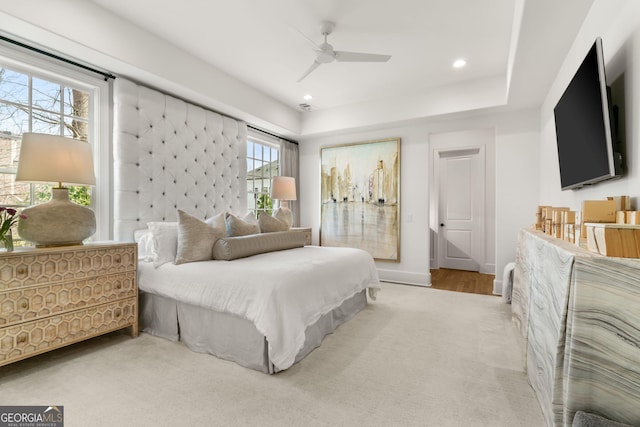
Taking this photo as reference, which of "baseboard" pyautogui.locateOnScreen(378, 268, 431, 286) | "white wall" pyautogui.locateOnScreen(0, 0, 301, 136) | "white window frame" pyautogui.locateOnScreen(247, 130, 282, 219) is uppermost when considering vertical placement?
"white wall" pyautogui.locateOnScreen(0, 0, 301, 136)

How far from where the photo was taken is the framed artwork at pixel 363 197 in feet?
15.1

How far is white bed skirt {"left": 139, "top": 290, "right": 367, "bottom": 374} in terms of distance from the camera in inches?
78.5

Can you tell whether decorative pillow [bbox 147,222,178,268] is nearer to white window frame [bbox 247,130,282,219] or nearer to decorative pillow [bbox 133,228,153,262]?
decorative pillow [bbox 133,228,153,262]

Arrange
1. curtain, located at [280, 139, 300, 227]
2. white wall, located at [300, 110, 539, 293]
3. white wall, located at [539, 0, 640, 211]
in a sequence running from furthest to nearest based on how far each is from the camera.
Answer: curtain, located at [280, 139, 300, 227] → white wall, located at [300, 110, 539, 293] → white wall, located at [539, 0, 640, 211]

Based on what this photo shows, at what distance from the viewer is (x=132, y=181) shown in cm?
288

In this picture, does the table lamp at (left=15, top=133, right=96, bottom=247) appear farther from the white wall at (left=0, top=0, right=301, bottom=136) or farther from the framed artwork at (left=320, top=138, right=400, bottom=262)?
the framed artwork at (left=320, top=138, right=400, bottom=262)

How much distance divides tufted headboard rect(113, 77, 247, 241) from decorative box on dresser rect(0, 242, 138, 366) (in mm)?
581

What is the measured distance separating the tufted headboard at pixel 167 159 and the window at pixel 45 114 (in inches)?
5.0

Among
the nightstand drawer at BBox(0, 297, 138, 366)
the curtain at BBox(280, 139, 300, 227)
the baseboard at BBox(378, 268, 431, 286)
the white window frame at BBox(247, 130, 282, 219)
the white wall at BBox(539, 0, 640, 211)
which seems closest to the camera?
the white wall at BBox(539, 0, 640, 211)

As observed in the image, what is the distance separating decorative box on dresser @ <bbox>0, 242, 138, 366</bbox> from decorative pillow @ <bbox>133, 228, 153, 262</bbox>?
19cm

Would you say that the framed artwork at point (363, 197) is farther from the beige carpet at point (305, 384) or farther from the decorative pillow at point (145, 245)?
the decorative pillow at point (145, 245)

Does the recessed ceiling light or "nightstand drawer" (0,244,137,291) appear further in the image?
the recessed ceiling light

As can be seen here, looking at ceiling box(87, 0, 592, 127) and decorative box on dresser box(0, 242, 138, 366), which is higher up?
ceiling box(87, 0, 592, 127)

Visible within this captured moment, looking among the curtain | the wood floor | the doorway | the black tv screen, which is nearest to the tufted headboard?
the curtain
